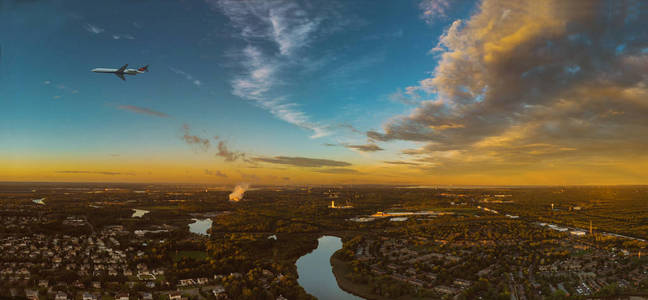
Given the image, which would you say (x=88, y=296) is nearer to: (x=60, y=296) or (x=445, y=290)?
(x=60, y=296)

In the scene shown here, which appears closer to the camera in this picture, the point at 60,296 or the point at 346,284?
the point at 60,296

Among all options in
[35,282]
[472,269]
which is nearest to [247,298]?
[35,282]

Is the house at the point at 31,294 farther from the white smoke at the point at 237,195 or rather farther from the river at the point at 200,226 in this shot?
the white smoke at the point at 237,195

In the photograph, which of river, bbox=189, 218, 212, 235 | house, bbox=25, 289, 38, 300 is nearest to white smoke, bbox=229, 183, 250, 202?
river, bbox=189, 218, 212, 235

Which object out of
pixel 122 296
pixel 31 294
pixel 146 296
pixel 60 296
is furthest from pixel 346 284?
pixel 31 294

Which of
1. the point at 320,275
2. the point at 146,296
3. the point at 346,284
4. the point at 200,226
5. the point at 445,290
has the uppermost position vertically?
the point at 445,290

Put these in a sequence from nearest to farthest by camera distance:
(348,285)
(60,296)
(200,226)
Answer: (60,296), (348,285), (200,226)

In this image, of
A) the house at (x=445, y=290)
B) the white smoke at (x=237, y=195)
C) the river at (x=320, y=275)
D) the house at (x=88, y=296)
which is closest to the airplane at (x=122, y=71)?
the house at (x=88, y=296)

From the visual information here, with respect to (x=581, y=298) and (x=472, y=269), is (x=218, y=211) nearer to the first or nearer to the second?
(x=472, y=269)

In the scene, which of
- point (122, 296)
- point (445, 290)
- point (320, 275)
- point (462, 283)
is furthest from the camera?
point (320, 275)
